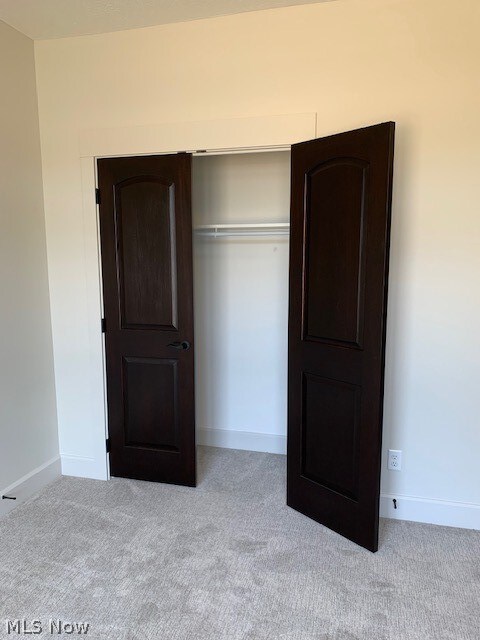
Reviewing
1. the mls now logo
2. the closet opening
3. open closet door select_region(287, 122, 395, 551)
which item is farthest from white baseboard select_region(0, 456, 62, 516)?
open closet door select_region(287, 122, 395, 551)

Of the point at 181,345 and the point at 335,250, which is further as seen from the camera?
the point at 181,345

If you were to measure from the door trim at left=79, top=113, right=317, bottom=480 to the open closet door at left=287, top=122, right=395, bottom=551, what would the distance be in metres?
0.21

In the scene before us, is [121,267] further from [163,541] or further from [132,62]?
[163,541]

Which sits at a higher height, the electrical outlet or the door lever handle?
the door lever handle

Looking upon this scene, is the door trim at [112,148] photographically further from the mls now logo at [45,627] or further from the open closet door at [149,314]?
Answer: the mls now logo at [45,627]

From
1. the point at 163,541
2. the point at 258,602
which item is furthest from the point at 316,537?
the point at 163,541

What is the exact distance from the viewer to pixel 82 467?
329cm

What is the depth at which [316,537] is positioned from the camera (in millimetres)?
2551

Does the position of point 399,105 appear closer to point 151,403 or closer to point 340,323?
point 340,323

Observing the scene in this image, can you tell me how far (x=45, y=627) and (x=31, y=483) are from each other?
1.25 meters

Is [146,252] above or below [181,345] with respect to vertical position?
above

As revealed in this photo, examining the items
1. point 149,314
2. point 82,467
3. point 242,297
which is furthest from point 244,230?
point 82,467

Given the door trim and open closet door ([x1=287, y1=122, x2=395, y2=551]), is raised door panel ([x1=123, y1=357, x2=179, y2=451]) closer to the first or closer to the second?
the door trim

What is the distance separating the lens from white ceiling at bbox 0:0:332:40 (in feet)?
8.22
